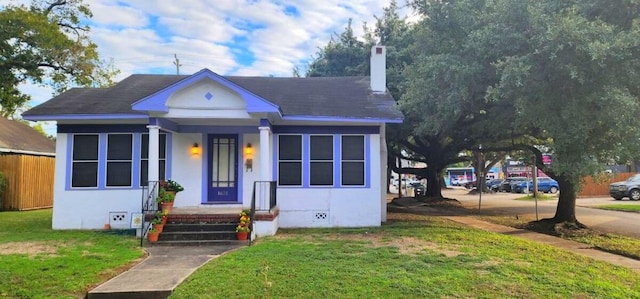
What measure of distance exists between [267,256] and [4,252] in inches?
198

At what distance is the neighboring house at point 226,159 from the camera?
11484 mm

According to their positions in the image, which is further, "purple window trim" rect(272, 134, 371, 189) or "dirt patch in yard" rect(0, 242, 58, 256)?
"purple window trim" rect(272, 134, 371, 189)

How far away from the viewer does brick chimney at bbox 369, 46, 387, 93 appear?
13.7 metres

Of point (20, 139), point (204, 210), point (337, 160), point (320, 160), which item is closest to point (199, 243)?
point (204, 210)

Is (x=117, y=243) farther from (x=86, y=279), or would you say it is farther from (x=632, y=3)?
(x=632, y=3)

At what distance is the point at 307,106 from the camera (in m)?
12.2

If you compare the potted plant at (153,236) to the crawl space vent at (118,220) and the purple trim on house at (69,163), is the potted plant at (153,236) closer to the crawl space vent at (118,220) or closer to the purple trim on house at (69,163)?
the crawl space vent at (118,220)

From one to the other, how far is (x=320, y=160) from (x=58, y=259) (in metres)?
6.83

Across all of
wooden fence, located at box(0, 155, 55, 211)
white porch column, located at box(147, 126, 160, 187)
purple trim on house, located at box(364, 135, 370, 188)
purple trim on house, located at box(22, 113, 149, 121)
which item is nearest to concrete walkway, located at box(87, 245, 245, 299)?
white porch column, located at box(147, 126, 160, 187)

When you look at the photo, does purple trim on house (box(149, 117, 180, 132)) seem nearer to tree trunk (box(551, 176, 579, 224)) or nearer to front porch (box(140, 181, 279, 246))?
front porch (box(140, 181, 279, 246))

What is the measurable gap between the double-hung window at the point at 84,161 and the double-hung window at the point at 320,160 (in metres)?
5.92

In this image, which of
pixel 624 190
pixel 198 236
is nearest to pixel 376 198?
pixel 198 236

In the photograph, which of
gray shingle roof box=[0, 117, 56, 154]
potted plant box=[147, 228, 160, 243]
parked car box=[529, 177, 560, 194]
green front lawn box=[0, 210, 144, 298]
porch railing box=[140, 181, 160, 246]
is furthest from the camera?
parked car box=[529, 177, 560, 194]

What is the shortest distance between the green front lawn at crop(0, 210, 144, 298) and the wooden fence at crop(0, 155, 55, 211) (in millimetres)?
6137
